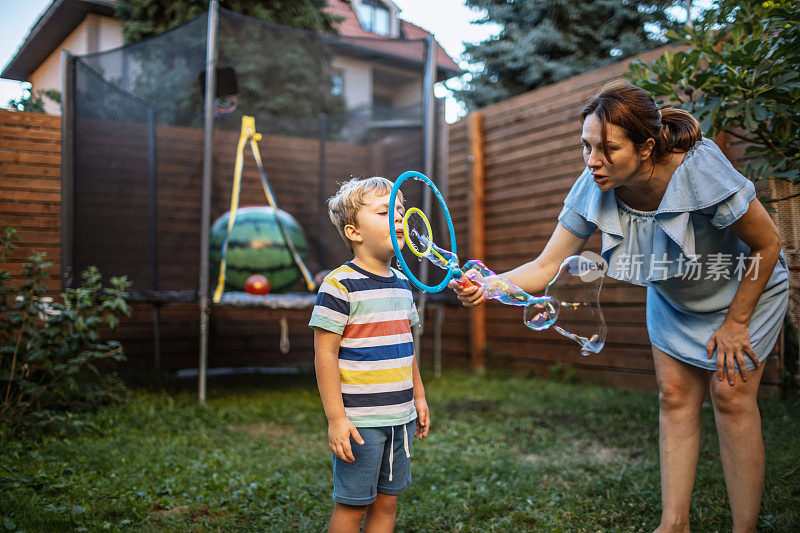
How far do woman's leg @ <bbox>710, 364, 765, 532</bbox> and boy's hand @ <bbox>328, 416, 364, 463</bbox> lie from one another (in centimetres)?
109

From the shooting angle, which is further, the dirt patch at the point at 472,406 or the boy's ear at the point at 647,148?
the dirt patch at the point at 472,406

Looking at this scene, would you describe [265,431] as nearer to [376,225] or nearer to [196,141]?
[376,225]

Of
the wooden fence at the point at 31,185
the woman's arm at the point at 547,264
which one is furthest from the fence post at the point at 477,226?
the woman's arm at the point at 547,264

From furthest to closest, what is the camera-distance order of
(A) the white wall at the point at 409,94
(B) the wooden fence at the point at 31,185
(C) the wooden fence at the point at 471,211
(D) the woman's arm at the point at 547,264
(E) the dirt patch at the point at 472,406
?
(A) the white wall at the point at 409,94
(C) the wooden fence at the point at 471,211
(E) the dirt patch at the point at 472,406
(B) the wooden fence at the point at 31,185
(D) the woman's arm at the point at 547,264

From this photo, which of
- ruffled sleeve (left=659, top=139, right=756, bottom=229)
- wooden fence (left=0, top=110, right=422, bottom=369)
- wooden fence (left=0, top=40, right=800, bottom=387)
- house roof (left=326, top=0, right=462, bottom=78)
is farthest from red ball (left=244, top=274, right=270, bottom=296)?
house roof (left=326, top=0, right=462, bottom=78)

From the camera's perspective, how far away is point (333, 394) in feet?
5.45

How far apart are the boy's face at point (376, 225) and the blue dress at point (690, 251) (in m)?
0.66

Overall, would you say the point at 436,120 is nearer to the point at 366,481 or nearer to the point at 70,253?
the point at 70,253

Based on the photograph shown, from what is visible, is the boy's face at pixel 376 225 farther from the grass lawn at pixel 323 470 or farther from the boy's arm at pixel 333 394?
the grass lawn at pixel 323 470

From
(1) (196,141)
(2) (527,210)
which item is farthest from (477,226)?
(1) (196,141)

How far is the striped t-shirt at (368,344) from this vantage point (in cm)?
170

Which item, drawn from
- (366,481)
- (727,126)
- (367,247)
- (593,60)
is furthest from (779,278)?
(593,60)

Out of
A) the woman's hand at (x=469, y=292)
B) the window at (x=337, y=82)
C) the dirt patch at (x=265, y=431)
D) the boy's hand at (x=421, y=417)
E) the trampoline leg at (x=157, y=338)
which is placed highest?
the window at (x=337, y=82)

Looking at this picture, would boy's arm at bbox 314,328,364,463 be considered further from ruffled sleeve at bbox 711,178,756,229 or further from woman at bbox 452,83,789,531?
ruffled sleeve at bbox 711,178,756,229
